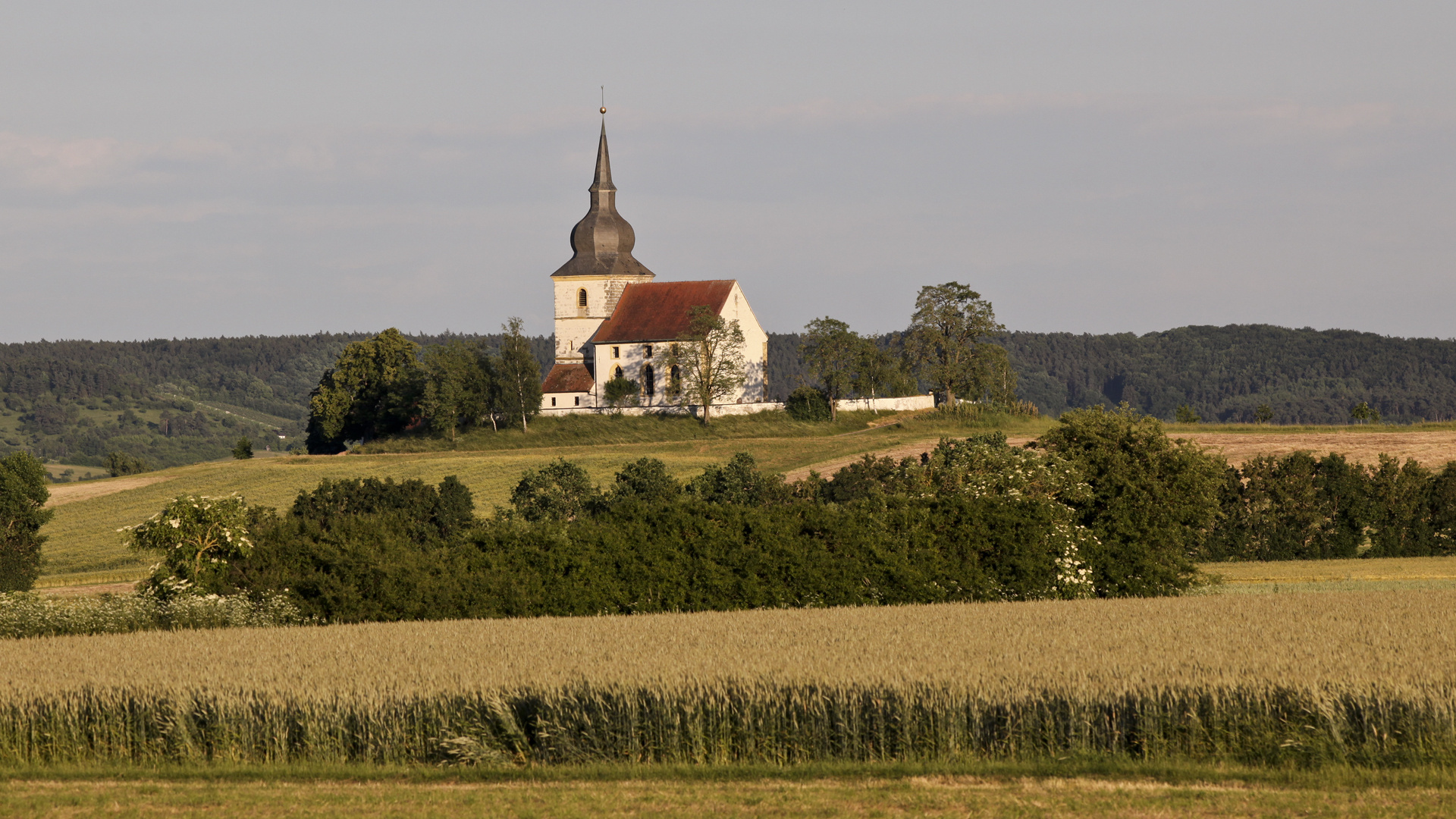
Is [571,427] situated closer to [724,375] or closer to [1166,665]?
[724,375]

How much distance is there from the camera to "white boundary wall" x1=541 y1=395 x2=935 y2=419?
10912 cm

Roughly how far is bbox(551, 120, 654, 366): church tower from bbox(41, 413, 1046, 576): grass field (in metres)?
12.4

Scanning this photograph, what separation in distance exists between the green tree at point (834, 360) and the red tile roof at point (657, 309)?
844cm

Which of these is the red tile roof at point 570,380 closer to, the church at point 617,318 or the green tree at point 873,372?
the church at point 617,318

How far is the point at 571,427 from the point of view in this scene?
10612 centimetres

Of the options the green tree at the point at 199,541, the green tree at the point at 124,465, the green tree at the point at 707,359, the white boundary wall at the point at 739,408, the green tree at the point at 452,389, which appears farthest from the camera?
the green tree at the point at 124,465

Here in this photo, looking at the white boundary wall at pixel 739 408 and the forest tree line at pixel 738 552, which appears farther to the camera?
the white boundary wall at pixel 739 408

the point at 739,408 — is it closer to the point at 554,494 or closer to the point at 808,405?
the point at 808,405

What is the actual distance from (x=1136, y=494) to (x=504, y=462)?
56.0 m

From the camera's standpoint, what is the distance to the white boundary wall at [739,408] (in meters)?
109

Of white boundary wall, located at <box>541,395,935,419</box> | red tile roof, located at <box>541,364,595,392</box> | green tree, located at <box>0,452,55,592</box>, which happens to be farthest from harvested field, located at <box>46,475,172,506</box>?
green tree, located at <box>0,452,55,592</box>

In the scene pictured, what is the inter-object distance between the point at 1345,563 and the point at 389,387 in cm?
7276

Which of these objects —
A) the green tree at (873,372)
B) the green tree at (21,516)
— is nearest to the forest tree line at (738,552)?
the green tree at (21,516)

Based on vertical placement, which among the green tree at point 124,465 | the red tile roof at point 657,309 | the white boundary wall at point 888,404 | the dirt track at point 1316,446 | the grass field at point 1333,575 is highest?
the red tile roof at point 657,309
